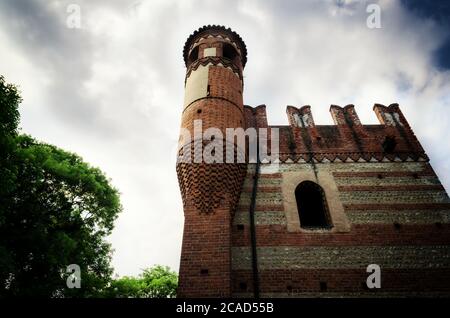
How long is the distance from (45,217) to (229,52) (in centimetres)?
973

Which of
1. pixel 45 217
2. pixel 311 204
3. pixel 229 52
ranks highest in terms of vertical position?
pixel 229 52

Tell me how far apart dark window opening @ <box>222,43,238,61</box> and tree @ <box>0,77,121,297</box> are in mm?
7700

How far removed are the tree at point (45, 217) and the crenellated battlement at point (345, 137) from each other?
829cm

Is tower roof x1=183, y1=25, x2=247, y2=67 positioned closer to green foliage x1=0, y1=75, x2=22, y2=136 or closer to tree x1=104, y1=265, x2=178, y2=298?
green foliage x1=0, y1=75, x2=22, y2=136

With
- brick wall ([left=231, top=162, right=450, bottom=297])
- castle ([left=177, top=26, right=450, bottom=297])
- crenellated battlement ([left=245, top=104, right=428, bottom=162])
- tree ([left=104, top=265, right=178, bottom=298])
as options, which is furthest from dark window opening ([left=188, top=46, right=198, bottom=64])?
tree ([left=104, top=265, right=178, bottom=298])

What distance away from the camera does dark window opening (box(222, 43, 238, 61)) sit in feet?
35.3

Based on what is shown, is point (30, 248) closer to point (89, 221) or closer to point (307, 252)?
point (89, 221)

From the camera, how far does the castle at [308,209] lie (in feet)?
20.9

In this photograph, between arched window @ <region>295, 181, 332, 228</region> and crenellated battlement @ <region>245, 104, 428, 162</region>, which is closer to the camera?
arched window @ <region>295, 181, 332, 228</region>

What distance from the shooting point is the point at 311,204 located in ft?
27.9

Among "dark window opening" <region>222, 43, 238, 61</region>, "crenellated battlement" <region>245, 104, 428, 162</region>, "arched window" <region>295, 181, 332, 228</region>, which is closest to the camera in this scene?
"arched window" <region>295, 181, 332, 228</region>

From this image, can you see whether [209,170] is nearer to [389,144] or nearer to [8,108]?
[389,144]

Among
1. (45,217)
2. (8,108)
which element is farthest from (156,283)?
(8,108)
